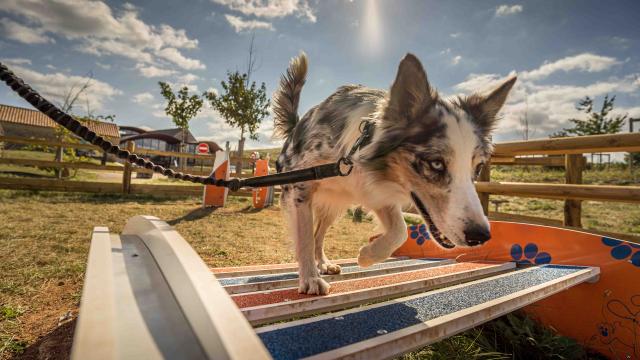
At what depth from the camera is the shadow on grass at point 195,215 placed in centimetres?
644

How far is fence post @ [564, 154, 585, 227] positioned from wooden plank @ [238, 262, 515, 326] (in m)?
2.36

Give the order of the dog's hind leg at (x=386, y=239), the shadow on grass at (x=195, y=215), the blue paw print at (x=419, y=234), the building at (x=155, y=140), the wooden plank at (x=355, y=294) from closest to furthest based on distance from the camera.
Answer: the wooden plank at (x=355, y=294), the dog's hind leg at (x=386, y=239), the blue paw print at (x=419, y=234), the shadow on grass at (x=195, y=215), the building at (x=155, y=140)

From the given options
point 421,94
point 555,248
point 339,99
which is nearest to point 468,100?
point 421,94

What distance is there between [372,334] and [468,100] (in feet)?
5.47

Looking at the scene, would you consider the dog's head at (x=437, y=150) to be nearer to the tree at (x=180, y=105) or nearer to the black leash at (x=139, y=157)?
the black leash at (x=139, y=157)

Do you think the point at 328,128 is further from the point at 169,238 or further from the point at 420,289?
the point at 169,238

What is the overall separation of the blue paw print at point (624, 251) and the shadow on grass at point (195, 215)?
6162 millimetres

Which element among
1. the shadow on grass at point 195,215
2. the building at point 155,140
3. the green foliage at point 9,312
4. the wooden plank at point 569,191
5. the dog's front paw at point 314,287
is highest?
the building at point 155,140

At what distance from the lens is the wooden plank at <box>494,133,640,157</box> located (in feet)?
10.6

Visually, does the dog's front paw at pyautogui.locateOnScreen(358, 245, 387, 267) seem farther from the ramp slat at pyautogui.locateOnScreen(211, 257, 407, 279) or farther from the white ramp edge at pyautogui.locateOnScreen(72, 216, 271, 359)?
the white ramp edge at pyautogui.locateOnScreen(72, 216, 271, 359)

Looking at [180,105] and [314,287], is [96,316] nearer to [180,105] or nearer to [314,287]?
[314,287]

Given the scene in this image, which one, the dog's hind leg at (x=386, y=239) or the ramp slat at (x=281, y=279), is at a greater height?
the dog's hind leg at (x=386, y=239)

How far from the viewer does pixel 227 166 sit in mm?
8406

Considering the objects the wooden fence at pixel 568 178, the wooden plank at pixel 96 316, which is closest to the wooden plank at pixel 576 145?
the wooden fence at pixel 568 178
